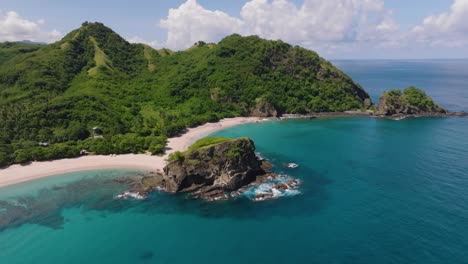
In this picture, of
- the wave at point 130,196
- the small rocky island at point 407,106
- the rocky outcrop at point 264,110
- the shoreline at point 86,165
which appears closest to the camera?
the wave at point 130,196

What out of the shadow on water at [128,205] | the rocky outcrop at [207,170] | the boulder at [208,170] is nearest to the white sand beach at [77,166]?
the shadow on water at [128,205]

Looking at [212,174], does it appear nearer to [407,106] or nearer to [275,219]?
[275,219]

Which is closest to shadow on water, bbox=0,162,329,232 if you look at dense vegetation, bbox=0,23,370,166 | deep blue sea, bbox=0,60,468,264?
deep blue sea, bbox=0,60,468,264

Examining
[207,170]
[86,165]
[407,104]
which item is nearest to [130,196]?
[207,170]

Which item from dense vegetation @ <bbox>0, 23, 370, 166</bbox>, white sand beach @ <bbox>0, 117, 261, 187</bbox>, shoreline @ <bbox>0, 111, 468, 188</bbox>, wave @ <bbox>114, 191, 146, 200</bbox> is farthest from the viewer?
dense vegetation @ <bbox>0, 23, 370, 166</bbox>

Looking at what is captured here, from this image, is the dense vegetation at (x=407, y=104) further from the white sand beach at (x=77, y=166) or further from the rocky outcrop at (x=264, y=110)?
the white sand beach at (x=77, y=166)

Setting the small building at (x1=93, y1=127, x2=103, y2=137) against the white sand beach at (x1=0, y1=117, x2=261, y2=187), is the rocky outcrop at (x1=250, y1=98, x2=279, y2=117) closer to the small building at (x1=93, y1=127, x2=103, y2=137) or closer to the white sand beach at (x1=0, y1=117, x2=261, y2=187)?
the white sand beach at (x1=0, y1=117, x2=261, y2=187)
